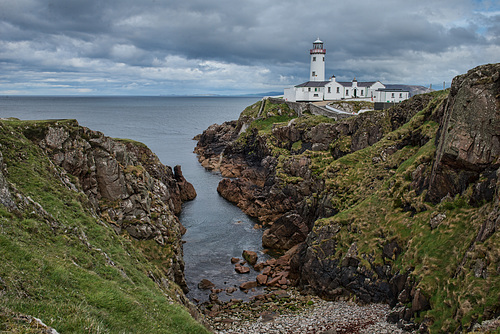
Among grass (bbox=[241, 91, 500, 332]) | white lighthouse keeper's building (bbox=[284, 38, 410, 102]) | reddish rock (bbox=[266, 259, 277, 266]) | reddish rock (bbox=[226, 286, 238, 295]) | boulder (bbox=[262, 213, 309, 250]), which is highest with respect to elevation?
white lighthouse keeper's building (bbox=[284, 38, 410, 102])

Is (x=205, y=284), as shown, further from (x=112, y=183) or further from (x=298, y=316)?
(x=112, y=183)

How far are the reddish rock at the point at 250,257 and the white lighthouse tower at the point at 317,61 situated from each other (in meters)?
85.7

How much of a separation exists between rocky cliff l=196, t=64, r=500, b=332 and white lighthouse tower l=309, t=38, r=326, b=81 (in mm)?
60371

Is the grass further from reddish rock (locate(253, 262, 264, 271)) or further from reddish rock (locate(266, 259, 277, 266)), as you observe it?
reddish rock (locate(253, 262, 264, 271))

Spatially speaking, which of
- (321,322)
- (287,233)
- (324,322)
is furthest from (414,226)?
(287,233)

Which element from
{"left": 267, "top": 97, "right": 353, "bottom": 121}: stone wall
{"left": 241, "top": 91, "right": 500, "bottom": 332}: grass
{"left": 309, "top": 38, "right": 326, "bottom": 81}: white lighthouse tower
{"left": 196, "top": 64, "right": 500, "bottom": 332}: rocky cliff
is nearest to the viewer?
{"left": 241, "top": 91, "right": 500, "bottom": 332}: grass

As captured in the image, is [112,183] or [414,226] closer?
[414,226]

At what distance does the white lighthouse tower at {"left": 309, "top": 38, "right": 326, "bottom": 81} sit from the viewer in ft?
403

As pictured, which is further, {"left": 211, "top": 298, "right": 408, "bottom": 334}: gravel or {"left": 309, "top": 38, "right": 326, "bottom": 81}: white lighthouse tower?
{"left": 309, "top": 38, "right": 326, "bottom": 81}: white lighthouse tower

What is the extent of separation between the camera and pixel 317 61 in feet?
406

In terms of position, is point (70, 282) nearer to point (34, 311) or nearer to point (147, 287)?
point (34, 311)

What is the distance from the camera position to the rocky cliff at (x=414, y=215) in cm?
2853

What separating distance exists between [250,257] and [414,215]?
20.7 meters

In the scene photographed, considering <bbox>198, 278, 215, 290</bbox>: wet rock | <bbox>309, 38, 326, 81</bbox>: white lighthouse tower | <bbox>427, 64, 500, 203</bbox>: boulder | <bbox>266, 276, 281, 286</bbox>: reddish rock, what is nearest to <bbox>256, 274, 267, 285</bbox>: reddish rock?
<bbox>266, 276, 281, 286</bbox>: reddish rock
